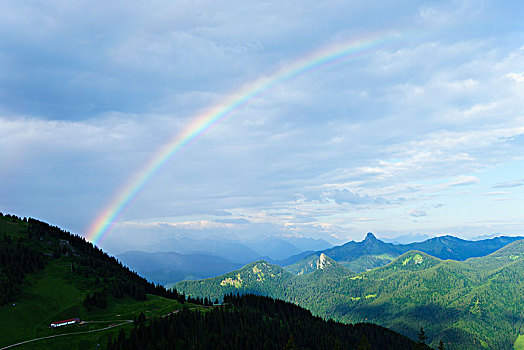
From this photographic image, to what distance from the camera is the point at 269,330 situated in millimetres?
199875

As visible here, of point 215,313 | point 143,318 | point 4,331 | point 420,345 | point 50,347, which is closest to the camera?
point 420,345

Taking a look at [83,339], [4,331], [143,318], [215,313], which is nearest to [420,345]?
[215,313]

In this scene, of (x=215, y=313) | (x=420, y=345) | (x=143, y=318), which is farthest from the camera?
(x=215, y=313)

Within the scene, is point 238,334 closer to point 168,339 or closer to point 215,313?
point 215,313

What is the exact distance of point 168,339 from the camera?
509ft

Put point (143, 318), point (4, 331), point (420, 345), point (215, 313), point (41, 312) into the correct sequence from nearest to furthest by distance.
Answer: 1. point (420, 345)
2. point (4, 331)
3. point (143, 318)
4. point (41, 312)
5. point (215, 313)

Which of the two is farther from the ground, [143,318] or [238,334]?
[143,318]

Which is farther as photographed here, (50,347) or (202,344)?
(202,344)

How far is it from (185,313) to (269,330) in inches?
2184

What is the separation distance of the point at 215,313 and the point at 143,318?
44407 mm

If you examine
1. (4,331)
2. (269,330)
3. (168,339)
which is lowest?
(269,330)

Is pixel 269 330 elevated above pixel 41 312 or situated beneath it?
situated beneath

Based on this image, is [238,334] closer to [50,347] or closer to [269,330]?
[269,330]

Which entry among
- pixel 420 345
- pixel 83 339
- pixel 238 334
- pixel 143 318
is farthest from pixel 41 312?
pixel 420 345
